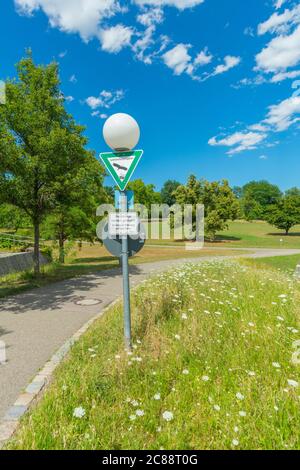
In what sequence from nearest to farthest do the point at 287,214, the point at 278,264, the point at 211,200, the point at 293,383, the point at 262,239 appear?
the point at 293,383, the point at 278,264, the point at 211,200, the point at 262,239, the point at 287,214

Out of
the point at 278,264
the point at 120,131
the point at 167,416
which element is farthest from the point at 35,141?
the point at 278,264

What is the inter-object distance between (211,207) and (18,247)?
31.3 meters

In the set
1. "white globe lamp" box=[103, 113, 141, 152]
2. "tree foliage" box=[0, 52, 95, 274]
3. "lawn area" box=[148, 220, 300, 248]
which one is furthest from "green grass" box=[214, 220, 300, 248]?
"white globe lamp" box=[103, 113, 141, 152]

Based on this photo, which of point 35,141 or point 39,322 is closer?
point 39,322

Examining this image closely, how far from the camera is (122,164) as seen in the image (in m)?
4.32

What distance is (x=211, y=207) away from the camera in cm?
4291

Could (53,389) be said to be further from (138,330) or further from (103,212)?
(103,212)

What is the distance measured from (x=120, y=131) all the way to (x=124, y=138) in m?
0.11

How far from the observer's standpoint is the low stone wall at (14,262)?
39.2ft

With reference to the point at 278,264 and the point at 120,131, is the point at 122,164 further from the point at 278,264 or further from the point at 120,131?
the point at 278,264

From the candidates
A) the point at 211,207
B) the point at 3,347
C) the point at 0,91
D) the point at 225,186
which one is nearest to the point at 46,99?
the point at 0,91

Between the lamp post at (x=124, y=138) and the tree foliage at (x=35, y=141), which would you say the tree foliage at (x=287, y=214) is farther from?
the lamp post at (x=124, y=138)

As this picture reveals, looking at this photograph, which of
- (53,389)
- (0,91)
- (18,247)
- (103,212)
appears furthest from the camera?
(103,212)

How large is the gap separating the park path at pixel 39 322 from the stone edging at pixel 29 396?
0.09m
